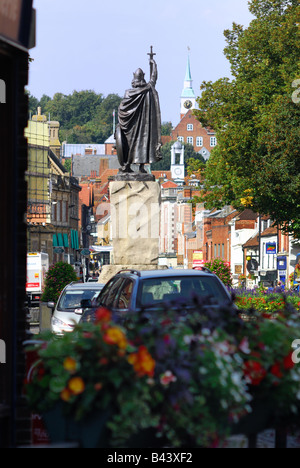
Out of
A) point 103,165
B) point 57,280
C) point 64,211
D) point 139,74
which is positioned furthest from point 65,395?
point 103,165

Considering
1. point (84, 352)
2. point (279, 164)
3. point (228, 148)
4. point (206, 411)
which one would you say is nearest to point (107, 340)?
point (84, 352)

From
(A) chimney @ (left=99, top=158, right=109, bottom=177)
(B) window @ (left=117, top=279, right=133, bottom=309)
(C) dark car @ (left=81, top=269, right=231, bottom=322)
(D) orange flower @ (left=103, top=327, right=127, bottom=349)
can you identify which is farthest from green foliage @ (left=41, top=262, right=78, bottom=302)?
(A) chimney @ (left=99, top=158, right=109, bottom=177)

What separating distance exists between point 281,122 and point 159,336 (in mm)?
29312

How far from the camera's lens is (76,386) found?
508cm

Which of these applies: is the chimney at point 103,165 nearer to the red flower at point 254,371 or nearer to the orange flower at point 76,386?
the red flower at point 254,371

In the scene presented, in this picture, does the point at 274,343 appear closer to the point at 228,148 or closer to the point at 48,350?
the point at 48,350

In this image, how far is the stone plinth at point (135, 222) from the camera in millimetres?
21500

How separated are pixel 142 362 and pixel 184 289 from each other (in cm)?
685

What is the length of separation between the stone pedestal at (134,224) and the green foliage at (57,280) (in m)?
9.53

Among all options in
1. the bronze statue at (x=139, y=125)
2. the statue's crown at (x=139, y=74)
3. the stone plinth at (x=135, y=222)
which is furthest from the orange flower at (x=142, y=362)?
the statue's crown at (x=139, y=74)

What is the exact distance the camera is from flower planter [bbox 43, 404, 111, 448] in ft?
17.0

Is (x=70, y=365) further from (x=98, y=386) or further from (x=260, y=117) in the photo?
(x=260, y=117)

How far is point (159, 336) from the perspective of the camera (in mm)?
5465

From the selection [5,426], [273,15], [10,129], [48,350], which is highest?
[273,15]
